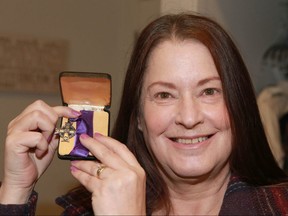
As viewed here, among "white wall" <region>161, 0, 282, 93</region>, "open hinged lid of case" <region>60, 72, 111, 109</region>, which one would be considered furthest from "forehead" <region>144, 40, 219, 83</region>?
"white wall" <region>161, 0, 282, 93</region>

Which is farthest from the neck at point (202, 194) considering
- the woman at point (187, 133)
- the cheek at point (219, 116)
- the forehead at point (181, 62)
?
the forehead at point (181, 62)

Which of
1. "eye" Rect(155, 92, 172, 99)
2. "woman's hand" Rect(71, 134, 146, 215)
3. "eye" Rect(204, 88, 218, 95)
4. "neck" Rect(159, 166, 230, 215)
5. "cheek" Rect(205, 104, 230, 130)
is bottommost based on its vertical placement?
"neck" Rect(159, 166, 230, 215)

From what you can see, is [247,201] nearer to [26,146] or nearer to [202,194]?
[202,194]

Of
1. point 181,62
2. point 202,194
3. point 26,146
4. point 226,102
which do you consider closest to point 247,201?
point 202,194

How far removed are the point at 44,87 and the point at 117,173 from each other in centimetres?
130

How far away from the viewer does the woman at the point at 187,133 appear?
115 cm

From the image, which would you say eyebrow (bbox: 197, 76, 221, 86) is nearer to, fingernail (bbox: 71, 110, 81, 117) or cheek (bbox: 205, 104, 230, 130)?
cheek (bbox: 205, 104, 230, 130)

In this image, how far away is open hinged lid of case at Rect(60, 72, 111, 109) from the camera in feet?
3.67

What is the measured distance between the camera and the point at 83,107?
1.17 metres

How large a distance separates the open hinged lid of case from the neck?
0.99 ft

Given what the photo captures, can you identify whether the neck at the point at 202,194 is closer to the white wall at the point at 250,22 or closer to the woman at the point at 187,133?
the woman at the point at 187,133

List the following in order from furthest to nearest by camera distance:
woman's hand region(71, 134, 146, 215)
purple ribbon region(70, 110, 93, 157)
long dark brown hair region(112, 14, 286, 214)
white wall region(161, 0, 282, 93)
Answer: white wall region(161, 0, 282, 93)
long dark brown hair region(112, 14, 286, 214)
purple ribbon region(70, 110, 93, 157)
woman's hand region(71, 134, 146, 215)

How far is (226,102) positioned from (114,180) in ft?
1.21

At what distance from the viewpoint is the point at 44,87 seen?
2.22 meters
